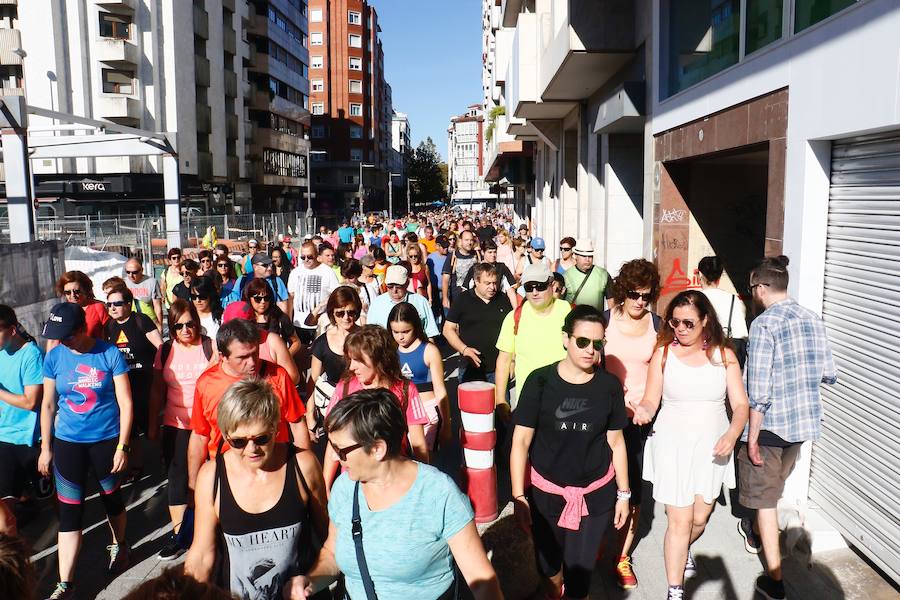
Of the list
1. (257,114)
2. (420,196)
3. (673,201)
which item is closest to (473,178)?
(420,196)

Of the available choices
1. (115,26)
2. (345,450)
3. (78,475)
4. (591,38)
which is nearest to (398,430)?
(345,450)

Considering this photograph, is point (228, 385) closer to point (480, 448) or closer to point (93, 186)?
point (480, 448)

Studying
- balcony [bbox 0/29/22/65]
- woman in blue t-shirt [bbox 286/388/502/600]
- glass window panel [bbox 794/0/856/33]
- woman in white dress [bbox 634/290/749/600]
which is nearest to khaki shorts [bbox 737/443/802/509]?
woman in white dress [bbox 634/290/749/600]

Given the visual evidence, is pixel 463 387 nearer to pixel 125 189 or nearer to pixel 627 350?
pixel 627 350

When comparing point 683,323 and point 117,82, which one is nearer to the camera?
point 683,323

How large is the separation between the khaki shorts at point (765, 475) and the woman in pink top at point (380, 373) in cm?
195

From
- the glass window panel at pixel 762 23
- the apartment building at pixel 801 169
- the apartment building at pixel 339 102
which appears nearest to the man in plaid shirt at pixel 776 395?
the apartment building at pixel 801 169

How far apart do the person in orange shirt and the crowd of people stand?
1cm

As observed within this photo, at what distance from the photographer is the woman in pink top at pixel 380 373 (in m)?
4.02

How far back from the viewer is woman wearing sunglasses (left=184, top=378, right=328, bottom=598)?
2852 mm

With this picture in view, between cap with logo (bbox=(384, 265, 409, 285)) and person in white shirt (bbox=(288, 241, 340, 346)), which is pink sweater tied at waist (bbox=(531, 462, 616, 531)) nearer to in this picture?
cap with logo (bbox=(384, 265, 409, 285))

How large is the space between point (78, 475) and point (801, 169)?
5344 mm

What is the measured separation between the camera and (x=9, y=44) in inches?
1298

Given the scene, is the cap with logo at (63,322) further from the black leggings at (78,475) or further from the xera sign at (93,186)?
the xera sign at (93,186)
